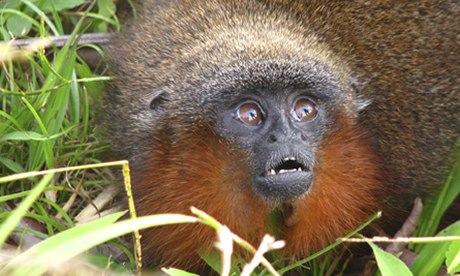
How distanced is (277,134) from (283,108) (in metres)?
0.20

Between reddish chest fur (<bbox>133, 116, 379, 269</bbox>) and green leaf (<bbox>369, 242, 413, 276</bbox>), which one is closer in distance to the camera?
green leaf (<bbox>369, 242, 413, 276</bbox>)

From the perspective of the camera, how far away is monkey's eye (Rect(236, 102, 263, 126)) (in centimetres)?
392

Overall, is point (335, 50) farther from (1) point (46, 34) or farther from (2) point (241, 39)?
(1) point (46, 34)

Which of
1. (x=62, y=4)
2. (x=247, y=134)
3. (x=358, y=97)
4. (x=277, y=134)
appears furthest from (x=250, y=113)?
(x=62, y=4)

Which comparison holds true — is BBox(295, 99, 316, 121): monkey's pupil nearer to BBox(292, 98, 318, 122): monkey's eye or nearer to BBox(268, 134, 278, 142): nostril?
BBox(292, 98, 318, 122): monkey's eye

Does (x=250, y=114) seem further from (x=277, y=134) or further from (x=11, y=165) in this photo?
(x=11, y=165)

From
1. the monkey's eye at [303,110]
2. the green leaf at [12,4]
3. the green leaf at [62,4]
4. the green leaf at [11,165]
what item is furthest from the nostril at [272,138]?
the green leaf at [12,4]

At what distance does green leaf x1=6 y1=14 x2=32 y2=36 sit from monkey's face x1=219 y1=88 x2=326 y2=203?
1754 millimetres

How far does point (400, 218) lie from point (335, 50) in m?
0.98

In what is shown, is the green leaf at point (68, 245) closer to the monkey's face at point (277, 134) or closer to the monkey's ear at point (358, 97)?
the monkey's face at point (277, 134)

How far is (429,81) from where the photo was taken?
4672mm

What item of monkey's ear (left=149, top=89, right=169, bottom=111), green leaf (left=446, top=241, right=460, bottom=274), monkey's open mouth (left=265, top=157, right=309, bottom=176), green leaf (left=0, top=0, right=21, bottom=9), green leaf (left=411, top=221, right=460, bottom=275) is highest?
green leaf (left=0, top=0, right=21, bottom=9)

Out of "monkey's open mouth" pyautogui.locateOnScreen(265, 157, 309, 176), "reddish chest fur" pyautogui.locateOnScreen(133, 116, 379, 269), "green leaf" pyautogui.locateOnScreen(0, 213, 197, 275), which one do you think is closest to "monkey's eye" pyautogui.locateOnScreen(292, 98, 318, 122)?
"reddish chest fur" pyautogui.locateOnScreen(133, 116, 379, 269)

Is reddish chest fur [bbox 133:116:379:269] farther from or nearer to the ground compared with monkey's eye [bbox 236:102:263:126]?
nearer to the ground
